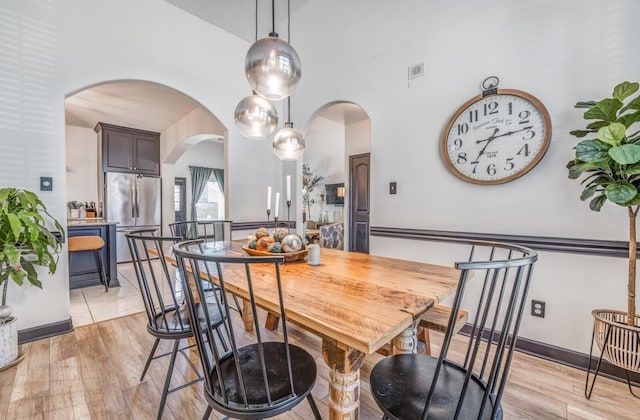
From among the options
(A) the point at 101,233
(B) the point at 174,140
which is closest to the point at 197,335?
(A) the point at 101,233

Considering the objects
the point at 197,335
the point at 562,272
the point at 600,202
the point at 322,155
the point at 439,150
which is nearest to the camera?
the point at 197,335

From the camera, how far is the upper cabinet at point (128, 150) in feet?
17.7

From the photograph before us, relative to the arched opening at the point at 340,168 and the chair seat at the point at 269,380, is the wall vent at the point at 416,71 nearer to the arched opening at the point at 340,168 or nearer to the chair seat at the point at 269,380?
the arched opening at the point at 340,168

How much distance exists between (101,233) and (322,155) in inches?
210

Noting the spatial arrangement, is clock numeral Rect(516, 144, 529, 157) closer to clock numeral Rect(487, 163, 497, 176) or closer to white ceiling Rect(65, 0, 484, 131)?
clock numeral Rect(487, 163, 497, 176)

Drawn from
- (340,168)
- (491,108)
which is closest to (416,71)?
(491,108)

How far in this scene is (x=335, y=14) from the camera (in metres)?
3.13

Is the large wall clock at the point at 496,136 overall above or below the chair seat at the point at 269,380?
above

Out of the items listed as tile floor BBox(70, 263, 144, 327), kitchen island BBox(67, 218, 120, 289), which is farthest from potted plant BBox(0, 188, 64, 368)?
kitchen island BBox(67, 218, 120, 289)

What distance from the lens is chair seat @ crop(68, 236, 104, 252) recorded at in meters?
3.42

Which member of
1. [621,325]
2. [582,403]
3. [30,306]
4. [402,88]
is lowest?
[582,403]

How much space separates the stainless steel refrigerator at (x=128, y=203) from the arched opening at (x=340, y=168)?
340cm

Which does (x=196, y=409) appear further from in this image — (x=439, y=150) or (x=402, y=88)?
(x=402, y=88)

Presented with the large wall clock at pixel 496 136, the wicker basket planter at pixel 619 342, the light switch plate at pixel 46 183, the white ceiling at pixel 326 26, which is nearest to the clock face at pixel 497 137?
the large wall clock at pixel 496 136
